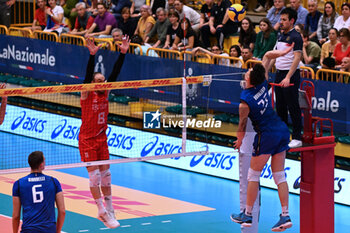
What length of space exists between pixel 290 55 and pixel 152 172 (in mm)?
6451

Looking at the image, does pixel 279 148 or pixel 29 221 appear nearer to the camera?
pixel 29 221

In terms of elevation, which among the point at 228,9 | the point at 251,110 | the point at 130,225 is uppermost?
the point at 228,9

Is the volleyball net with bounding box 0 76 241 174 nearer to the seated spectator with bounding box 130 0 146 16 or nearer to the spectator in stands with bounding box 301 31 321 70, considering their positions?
the spectator in stands with bounding box 301 31 321 70

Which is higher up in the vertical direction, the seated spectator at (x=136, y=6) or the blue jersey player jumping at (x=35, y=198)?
the seated spectator at (x=136, y=6)

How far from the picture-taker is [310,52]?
17.1 m

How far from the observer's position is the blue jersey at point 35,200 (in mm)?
9156

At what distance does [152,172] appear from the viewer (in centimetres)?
1769

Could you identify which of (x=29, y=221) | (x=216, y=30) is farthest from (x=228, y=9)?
(x=29, y=221)

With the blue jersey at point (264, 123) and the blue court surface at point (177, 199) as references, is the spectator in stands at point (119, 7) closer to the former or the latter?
the blue court surface at point (177, 199)

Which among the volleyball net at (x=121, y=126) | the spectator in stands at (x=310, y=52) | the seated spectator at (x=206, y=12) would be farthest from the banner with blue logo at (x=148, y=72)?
the seated spectator at (x=206, y=12)

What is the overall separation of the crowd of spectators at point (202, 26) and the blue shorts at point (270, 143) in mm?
4982

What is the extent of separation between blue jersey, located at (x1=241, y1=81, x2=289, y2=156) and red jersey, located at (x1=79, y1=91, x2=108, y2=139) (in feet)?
7.48

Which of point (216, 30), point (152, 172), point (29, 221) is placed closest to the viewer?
point (29, 221)

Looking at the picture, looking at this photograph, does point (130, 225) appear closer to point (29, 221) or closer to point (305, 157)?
point (305, 157)
